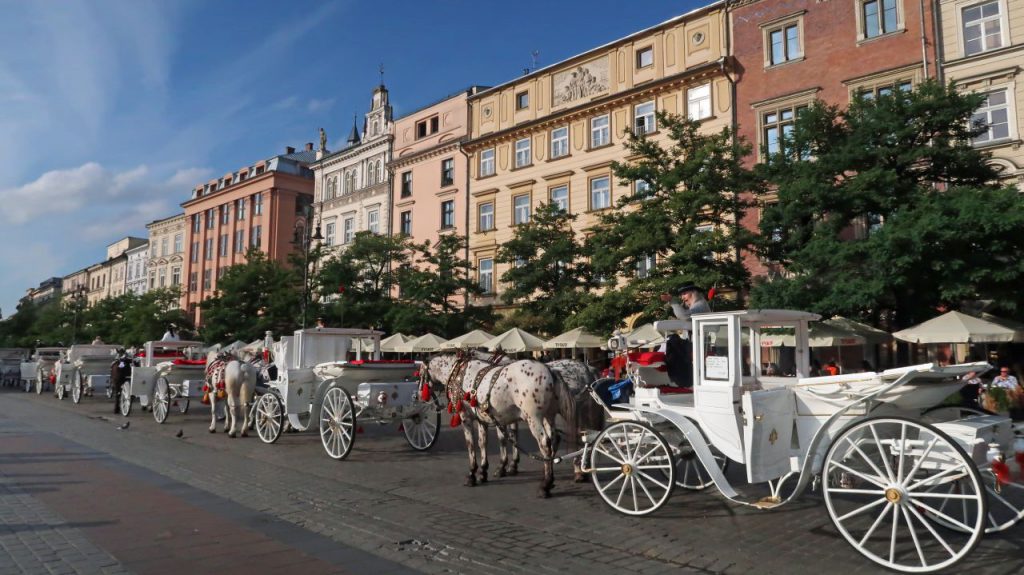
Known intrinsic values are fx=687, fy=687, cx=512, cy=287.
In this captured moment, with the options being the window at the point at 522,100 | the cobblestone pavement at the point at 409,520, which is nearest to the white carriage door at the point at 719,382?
the cobblestone pavement at the point at 409,520

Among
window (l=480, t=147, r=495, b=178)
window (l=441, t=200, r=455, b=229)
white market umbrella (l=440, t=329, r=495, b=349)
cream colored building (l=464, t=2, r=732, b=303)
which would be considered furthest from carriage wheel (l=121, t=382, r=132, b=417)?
window (l=480, t=147, r=495, b=178)

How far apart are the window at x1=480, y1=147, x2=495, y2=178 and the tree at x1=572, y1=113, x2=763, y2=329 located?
51.5ft

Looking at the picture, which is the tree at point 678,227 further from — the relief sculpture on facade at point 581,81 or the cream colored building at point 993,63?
the relief sculpture on facade at point 581,81

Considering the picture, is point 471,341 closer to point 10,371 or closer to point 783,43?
point 783,43

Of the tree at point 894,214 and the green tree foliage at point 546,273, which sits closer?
the tree at point 894,214

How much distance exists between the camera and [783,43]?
26.1m

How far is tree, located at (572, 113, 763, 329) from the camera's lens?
19188mm

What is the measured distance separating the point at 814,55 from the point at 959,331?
46.5 ft

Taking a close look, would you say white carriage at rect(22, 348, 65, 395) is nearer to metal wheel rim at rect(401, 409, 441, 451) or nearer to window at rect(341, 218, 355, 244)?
window at rect(341, 218, 355, 244)

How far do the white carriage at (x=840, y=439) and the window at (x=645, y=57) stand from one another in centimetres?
2444

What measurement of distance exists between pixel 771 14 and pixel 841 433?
25.1m

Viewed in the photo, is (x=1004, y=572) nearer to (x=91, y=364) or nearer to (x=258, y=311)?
(x=91, y=364)

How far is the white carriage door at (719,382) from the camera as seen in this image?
645 cm

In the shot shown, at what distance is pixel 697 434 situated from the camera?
6.70 metres
